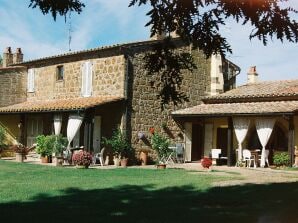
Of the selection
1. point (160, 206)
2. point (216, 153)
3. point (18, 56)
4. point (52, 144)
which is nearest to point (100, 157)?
point (52, 144)

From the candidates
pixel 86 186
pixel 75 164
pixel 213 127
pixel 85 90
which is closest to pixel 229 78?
pixel 213 127

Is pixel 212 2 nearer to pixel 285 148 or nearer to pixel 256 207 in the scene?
pixel 256 207

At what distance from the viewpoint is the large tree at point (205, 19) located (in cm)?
696

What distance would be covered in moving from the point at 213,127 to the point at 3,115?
11350 millimetres

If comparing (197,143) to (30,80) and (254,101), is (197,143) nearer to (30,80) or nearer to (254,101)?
(254,101)

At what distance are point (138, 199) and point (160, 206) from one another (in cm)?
98

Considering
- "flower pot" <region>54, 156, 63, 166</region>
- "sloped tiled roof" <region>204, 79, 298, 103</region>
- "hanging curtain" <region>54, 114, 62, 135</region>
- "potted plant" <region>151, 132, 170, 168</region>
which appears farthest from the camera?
"hanging curtain" <region>54, 114, 62, 135</region>

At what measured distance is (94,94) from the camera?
22.0 metres

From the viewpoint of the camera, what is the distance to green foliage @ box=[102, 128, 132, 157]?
19875 mm

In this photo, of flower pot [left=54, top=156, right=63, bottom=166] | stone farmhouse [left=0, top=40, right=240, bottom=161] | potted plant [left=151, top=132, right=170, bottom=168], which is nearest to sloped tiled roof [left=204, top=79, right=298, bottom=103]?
stone farmhouse [left=0, top=40, right=240, bottom=161]

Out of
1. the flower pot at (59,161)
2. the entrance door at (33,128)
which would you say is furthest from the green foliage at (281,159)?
the entrance door at (33,128)

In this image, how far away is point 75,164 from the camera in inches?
739

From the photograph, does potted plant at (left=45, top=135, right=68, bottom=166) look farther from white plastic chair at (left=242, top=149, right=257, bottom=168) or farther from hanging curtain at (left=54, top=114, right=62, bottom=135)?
white plastic chair at (left=242, top=149, right=257, bottom=168)

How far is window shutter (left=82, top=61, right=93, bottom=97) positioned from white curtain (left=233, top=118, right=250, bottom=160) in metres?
6.92
